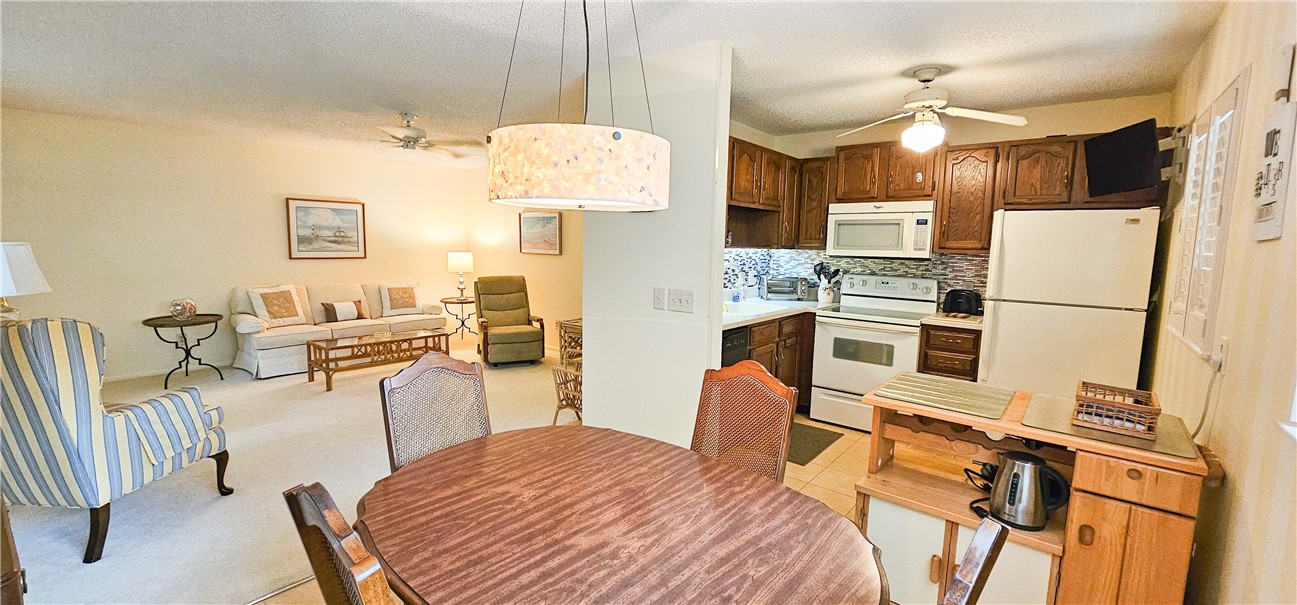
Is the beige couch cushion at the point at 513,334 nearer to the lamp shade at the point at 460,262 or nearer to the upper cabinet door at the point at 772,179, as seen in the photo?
the lamp shade at the point at 460,262

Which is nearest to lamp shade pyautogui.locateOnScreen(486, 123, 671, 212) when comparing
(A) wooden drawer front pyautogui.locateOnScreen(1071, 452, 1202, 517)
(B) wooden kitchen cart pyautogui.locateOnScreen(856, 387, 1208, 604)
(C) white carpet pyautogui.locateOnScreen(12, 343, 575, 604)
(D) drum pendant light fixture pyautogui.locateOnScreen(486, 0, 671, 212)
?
(D) drum pendant light fixture pyautogui.locateOnScreen(486, 0, 671, 212)

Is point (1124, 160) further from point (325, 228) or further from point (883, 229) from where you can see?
point (325, 228)

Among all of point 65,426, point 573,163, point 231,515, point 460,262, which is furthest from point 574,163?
point 460,262

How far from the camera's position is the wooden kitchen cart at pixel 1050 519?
4.91ft

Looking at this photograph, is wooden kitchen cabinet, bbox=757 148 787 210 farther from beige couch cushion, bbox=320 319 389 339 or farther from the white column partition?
beige couch cushion, bbox=320 319 389 339

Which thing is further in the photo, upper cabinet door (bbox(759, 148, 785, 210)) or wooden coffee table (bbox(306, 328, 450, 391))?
wooden coffee table (bbox(306, 328, 450, 391))

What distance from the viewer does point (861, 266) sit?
4453mm

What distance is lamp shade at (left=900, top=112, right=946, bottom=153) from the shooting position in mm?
2965

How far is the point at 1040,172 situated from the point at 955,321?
3.50ft

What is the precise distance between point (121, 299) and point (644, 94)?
5209mm

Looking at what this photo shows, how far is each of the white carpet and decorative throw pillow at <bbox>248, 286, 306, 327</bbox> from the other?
1.05 meters

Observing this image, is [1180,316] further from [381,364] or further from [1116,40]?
[381,364]

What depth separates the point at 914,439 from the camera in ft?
6.41

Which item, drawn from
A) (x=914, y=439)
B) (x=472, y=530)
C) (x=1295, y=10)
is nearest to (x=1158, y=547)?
(x=914, y=439)
